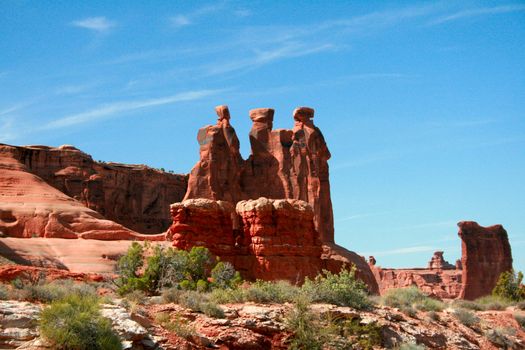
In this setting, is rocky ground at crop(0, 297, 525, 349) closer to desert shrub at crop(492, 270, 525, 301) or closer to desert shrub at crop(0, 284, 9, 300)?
desert shrub at crop(0, 284, 9, 300)

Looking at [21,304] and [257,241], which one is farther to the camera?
[257,241]

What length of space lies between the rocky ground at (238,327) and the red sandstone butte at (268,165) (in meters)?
26.3

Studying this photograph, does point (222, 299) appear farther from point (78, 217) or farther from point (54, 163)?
point (54, 163)

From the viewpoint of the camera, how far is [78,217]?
54.7 meters

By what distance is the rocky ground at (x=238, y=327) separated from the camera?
2056cm

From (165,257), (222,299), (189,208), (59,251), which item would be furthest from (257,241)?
(222,299)

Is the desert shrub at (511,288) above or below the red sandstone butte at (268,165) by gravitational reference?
below

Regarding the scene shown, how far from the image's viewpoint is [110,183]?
74312 millimetres

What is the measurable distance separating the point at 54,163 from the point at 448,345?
151 feet

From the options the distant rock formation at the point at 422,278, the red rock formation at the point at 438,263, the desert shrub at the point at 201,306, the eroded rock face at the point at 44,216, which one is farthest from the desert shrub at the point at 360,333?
the red rock formation at the point at 438,263

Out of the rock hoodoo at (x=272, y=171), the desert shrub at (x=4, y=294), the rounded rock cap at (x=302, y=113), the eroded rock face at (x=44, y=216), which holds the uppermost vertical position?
the rounded rock cap at (x=302, y=113)

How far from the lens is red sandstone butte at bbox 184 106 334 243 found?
195 ft

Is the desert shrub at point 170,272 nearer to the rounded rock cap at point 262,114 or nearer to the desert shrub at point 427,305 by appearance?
the desert shrub at point 427,305

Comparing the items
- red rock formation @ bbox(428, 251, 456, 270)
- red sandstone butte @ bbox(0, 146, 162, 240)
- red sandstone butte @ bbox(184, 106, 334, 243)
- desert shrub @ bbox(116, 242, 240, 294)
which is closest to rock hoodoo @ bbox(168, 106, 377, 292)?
red sandstone butte @ bbox(184, 106, 334, 243)
